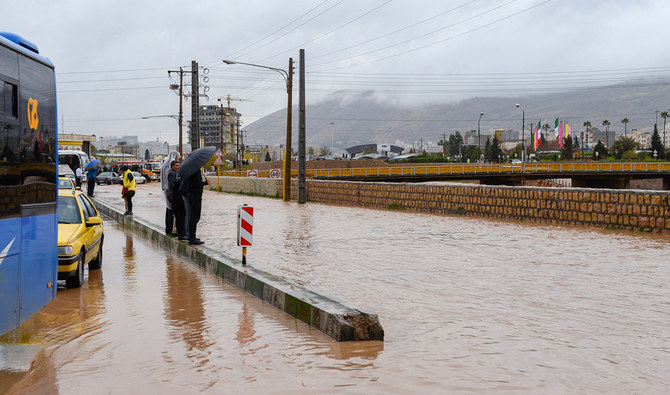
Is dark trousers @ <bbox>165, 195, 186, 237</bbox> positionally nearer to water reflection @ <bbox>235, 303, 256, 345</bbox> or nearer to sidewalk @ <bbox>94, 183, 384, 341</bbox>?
sidewalk @ <bbox>94, 183, 384, 341</bbox>

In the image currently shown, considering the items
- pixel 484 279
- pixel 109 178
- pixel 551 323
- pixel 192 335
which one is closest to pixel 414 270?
pixel 484 279

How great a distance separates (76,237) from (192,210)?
350 centimetres

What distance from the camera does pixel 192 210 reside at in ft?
42.9

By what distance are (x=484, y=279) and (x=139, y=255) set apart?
6.83 metres

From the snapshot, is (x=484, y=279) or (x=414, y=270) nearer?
(x=484, y=279)

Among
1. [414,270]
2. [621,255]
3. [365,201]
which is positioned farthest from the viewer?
[365,201]

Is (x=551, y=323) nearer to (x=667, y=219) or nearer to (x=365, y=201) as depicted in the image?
(x=667, y=219)

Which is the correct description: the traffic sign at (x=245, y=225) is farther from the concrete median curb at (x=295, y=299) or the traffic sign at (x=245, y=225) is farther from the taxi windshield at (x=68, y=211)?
the taxi windshield at (x=68, y=211)

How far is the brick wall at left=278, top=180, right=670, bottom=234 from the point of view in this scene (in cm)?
1691

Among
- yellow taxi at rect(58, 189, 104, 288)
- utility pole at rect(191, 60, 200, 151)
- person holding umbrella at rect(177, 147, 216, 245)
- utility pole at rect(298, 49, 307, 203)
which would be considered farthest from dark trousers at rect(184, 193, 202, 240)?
utility pole at rect(191, 60, 200, 151)

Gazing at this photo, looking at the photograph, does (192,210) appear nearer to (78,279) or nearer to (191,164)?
(191,164)

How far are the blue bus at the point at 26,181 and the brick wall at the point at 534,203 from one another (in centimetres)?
1376

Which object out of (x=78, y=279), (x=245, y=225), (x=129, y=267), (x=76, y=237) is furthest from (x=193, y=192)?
(x=78, y=279)

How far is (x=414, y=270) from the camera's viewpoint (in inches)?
442
